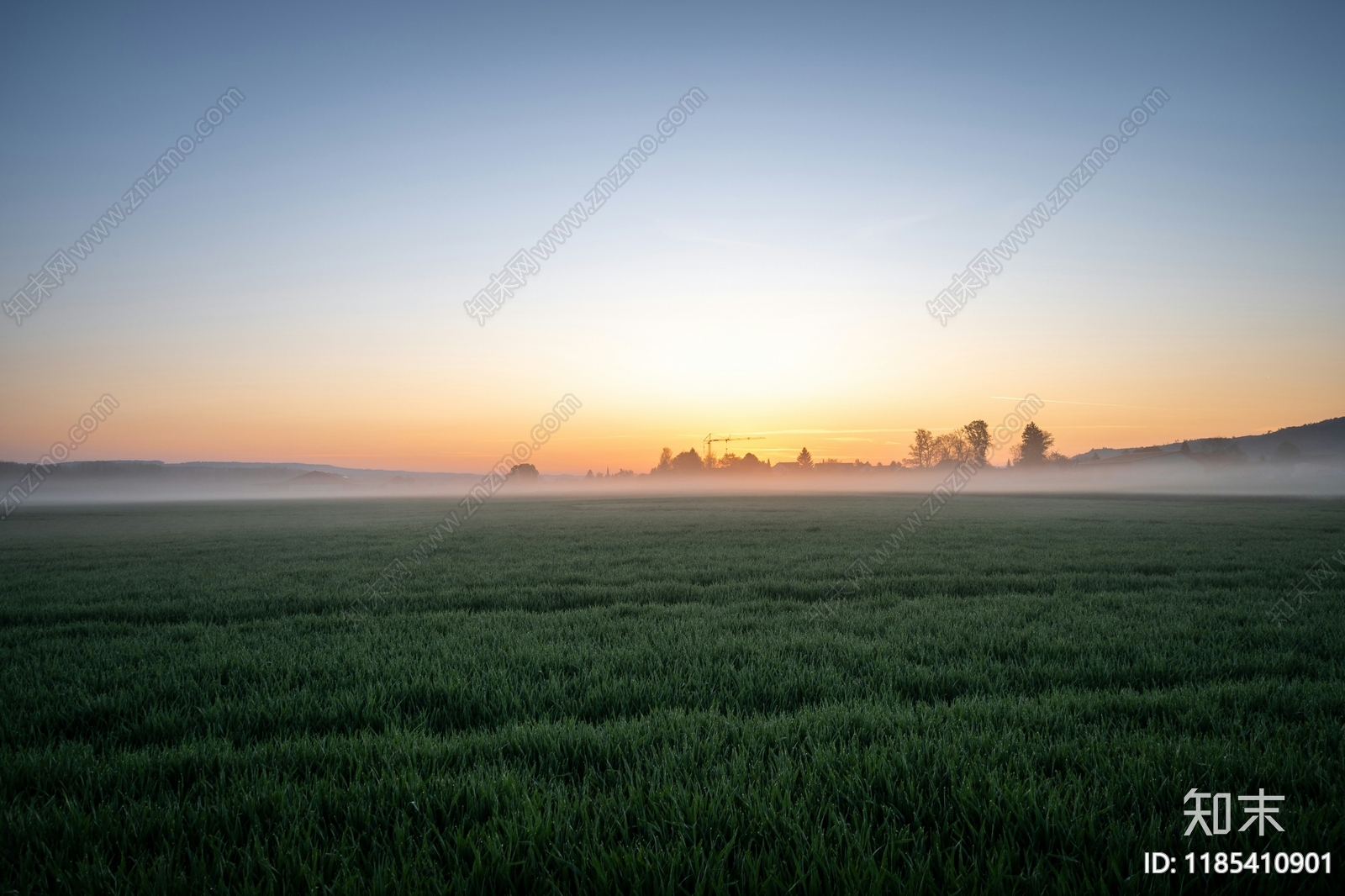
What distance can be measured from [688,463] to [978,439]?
284ft

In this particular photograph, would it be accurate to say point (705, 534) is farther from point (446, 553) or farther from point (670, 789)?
point (670, 789)

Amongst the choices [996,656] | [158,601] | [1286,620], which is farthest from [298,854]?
[1286,620]

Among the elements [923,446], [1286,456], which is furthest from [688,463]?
[1286,456]

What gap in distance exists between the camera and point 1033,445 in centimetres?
14875

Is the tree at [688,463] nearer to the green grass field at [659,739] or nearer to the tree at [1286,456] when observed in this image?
the tree at [1286,456]

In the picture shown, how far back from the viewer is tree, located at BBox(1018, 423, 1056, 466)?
14750cm

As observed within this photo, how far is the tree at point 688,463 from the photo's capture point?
630ft

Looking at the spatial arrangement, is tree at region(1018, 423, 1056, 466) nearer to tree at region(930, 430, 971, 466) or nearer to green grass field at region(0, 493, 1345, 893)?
tree at region(930, 430, 971, 466)

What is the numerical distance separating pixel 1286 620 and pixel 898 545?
8955mm

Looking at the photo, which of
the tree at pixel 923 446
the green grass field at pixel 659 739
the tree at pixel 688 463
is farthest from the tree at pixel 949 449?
the green grass field at pixel 659 739

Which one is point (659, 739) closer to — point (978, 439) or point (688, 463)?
point (978, 439)

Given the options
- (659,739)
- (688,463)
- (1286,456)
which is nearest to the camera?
(659,739)

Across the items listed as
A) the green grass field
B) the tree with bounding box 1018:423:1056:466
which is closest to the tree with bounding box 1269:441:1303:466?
the tree with bounding box 1018:423:1056:466

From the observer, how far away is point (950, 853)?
2479 mm
